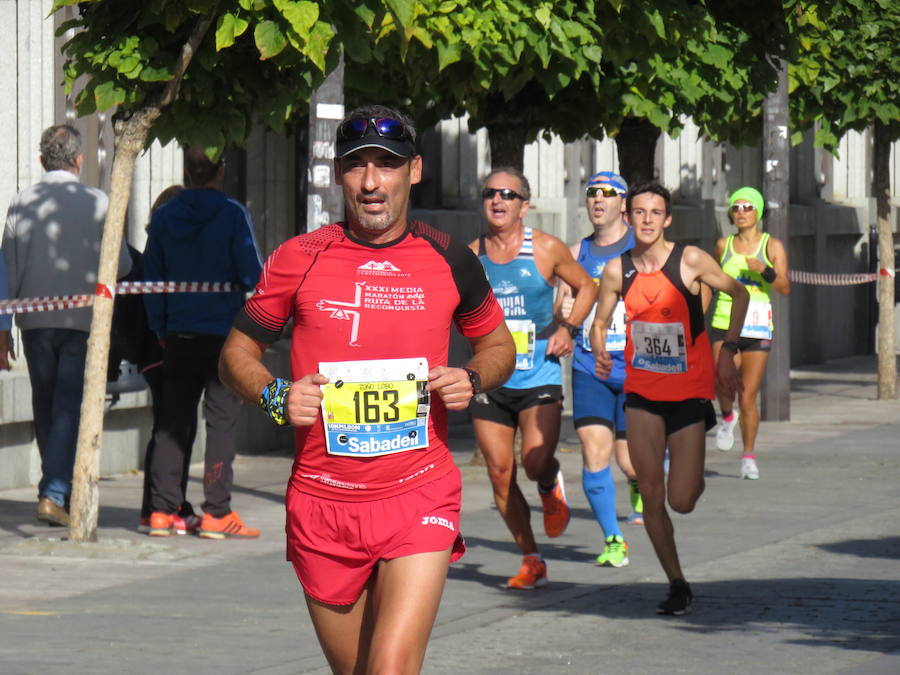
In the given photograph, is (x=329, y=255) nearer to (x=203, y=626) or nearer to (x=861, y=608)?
(x=203, y=626)

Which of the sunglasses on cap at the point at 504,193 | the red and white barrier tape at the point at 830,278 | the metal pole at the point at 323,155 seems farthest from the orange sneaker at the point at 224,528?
the red and white barrier tape at the point at 830,278

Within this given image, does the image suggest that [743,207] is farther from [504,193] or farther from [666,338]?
[666,338]

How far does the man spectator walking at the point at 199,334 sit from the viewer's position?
1056 cm

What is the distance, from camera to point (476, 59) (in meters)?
12.3

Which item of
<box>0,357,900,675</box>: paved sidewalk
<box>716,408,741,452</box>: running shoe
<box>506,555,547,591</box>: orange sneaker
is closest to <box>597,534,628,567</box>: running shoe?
<box>0,357,900,675</box>: paved sidewalk

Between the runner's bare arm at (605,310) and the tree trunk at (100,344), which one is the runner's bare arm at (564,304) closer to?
the runner's bare arm at (605,310)

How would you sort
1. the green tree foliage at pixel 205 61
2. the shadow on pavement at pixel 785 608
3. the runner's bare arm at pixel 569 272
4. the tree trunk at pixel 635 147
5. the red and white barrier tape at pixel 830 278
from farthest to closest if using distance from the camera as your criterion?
1. the red and white barrier tape at pixel 830 278
2. the tree trunk at pixel 635 147
3. the runner's bare arm at pixel 569 272
4. the green tree foliage at pixel 205 61
5. the shadow on pavement at pixel 785 608

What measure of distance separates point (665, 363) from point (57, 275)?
12.0 feet

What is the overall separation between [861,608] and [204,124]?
12.9ft

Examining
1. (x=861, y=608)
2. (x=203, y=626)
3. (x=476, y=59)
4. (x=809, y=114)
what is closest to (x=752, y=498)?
(x=476, y=59)

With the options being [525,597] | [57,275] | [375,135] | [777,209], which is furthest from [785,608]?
[777,209]

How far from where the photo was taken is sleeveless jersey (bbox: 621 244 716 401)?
8.90m

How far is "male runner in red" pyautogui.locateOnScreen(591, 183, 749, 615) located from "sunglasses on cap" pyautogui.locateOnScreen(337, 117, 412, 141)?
370cm

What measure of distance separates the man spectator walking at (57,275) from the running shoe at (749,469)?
4838 mm
